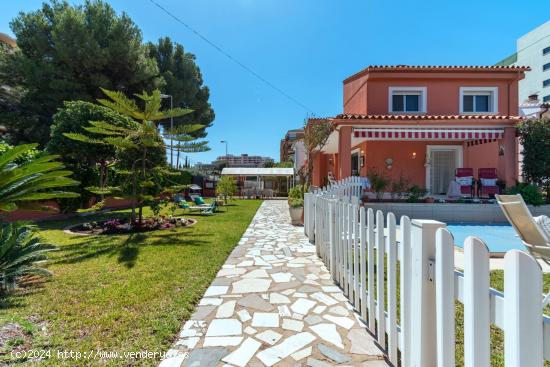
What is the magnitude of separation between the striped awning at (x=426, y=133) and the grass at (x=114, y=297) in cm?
845

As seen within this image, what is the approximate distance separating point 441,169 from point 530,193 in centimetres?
564

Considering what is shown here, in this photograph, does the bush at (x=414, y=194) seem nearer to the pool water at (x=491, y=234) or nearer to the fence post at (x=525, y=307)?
the pool water at (x=491, y=234)

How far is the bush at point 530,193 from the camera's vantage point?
36.2 ft

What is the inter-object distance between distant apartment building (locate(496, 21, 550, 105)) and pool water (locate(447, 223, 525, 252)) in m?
66.6

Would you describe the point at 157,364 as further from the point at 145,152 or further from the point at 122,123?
the point at 122,123

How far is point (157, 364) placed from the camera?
2.70 metres

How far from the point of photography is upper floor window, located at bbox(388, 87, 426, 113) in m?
16.5

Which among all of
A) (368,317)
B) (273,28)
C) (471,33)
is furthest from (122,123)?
(471,33)

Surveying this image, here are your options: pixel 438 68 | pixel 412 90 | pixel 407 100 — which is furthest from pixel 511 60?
pixel 407 100

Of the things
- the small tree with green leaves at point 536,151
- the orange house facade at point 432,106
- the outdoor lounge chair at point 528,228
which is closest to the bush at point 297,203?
the orange house facade at point 432,106

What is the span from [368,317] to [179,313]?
2.49 metres

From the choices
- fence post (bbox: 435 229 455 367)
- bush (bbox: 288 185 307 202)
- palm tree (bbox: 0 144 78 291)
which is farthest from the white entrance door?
palm tree (bbox: 0 144 78 291)

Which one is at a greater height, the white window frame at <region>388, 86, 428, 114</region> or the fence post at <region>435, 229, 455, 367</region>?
the white window frame at <region>388, 86, 428, 114</region>

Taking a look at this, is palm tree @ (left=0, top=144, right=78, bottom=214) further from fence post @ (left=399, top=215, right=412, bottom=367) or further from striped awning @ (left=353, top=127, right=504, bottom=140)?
striped awning @ (left=353, top=127, right=504, bottom=140)
